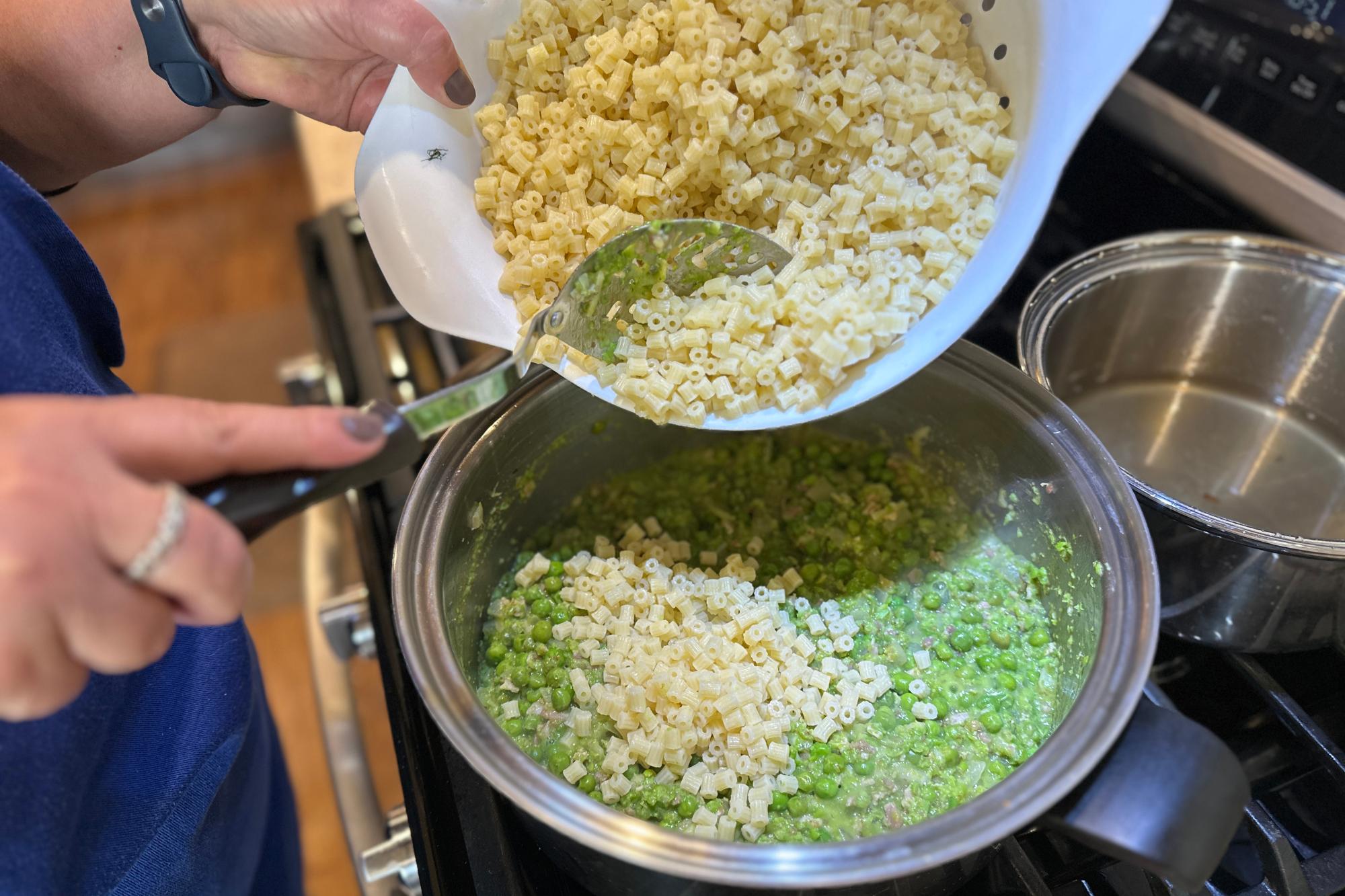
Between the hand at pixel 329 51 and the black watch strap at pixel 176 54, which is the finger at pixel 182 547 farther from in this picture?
the black watch strap at pixel 176 54

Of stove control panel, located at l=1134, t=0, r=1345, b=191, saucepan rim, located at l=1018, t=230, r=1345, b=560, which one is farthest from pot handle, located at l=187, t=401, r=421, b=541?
stove control panel, located at l=1134, t=0, r=1345, b=191

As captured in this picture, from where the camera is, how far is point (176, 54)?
1.12 metres

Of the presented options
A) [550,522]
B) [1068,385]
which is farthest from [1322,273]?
[550,522]

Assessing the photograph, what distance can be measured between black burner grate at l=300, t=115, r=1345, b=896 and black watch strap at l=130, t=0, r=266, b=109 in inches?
17.2

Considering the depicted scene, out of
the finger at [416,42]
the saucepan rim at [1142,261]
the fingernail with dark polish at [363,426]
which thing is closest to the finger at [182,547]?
the fingernail with dark polish at [363,426]

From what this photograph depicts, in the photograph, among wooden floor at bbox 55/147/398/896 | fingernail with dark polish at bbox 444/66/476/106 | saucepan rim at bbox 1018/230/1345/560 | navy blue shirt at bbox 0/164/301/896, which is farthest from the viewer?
wooden floor at bbox 55/147/398/896

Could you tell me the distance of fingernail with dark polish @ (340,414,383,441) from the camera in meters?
0.67

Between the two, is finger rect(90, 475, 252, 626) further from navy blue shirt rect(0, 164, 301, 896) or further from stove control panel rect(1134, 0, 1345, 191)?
stove control panel rect(1134, 0, 1345, 191)

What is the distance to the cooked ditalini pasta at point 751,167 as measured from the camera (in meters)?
0.99

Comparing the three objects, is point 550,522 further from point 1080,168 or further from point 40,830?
point 1080,168

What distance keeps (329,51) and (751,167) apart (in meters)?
0.57

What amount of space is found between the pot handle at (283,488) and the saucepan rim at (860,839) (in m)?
0.25

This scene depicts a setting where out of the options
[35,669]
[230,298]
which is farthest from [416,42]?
[230,298]

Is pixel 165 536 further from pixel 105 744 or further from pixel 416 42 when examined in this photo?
pixel 416 42
